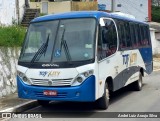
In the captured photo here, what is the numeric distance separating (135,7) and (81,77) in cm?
5475

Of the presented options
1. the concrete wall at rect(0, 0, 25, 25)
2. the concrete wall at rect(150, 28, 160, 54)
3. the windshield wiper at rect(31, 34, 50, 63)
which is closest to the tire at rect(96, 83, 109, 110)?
the windshield wiper at rect(31, 34, 50, 63)

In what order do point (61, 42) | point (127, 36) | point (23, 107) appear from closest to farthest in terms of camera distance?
point (61, 42), point (23, 107), point (127, 36)

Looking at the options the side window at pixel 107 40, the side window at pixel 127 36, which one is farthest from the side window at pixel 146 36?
the side window at pixel 107 40

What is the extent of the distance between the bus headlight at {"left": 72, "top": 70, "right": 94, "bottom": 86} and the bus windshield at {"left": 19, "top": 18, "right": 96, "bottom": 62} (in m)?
0.36

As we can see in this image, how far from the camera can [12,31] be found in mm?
15500

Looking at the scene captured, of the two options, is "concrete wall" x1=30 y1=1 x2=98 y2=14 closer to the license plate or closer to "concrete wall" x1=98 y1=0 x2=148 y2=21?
"concrete wall" x1=98 y1=0 x2=148 y2=21

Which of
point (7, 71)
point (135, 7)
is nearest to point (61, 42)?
point (7, 71)

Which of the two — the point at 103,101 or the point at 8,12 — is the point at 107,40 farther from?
the point at 8,12

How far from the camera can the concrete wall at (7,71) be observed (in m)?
13.1

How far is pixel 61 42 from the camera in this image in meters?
10.3

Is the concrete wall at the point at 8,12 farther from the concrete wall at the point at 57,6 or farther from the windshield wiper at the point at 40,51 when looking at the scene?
the concrete wall at the point at 57,6

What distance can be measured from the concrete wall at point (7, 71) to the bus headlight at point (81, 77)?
13.0 ft

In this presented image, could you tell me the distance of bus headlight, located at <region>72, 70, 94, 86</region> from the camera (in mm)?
9719

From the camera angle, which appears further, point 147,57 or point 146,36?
point 146,36
